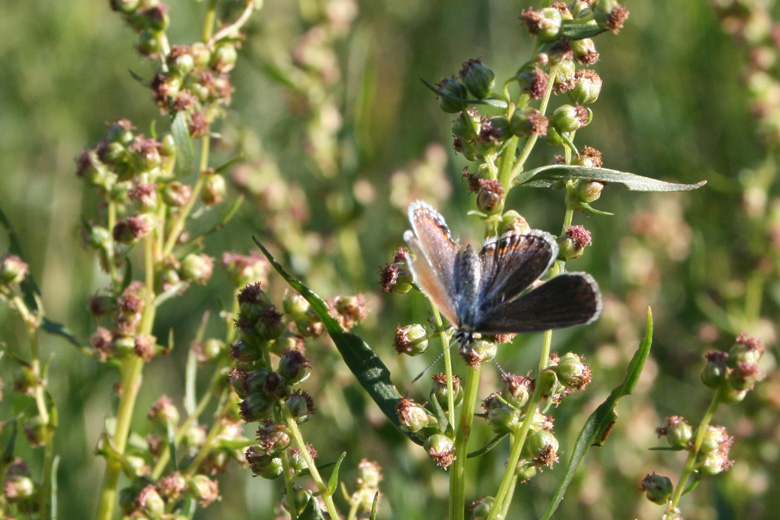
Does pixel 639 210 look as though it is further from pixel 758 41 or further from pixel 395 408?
pixel 395 408

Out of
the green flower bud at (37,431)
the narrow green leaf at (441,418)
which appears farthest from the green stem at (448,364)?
the green flower bud at (37,431)

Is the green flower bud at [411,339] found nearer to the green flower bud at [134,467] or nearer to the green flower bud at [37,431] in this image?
the green flower bud at [134,467]

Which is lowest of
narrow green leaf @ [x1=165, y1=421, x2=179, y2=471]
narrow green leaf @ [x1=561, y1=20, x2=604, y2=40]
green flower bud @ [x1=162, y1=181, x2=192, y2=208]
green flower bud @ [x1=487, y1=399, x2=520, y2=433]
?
narrow green leaf @ [x1=165, y1=421, x2=179, y2=471]

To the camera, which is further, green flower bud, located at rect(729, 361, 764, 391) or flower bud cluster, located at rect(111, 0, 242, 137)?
flower bud cluster, located at rect(111, 0, 242, 137)

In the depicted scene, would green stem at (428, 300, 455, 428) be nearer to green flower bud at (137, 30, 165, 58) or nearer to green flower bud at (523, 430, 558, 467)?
green flower bud at (523, 430, 558, 467)

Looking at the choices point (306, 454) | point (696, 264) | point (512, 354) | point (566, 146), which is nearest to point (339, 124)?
point (512, 354)

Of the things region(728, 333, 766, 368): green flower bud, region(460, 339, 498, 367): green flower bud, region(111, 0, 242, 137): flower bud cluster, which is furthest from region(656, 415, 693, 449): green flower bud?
region(111, 0, 242, 137): flower bud cluster
